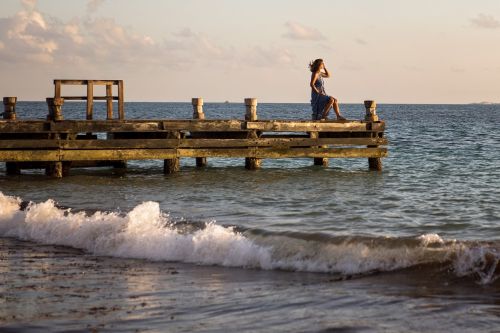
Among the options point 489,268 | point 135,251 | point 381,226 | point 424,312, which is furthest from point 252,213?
point 424,312

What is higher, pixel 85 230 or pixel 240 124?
pixel 240 124

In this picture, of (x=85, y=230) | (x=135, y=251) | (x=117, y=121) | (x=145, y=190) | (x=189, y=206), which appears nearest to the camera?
(x=135, y=251)

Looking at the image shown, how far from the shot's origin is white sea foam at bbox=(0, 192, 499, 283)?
962cm

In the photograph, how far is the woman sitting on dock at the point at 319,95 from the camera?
20.9m

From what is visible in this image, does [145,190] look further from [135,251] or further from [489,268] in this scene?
[489,268]

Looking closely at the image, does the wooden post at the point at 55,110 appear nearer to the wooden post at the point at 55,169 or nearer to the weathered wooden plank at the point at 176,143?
the weathered wooden plank at the point at 176,143

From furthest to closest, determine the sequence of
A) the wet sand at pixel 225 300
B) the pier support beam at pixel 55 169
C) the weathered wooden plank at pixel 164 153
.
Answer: the pier support beam at pixel 55 169
the weathered wooden plank at pixel 164 153
the wet sand at pixel 225 300

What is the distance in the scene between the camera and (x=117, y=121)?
19734mm

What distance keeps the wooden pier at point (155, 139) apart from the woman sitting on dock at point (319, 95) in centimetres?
44

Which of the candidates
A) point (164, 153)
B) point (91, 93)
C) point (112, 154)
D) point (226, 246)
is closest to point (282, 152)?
point (164, 153)

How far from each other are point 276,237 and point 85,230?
9.77ft

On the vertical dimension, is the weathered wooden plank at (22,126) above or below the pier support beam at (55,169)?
above

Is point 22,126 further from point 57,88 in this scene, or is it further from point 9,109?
point 57,88

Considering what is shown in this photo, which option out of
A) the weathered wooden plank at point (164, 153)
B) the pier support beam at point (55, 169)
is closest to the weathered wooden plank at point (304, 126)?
the weathered wooden plank at point (164, 153)
